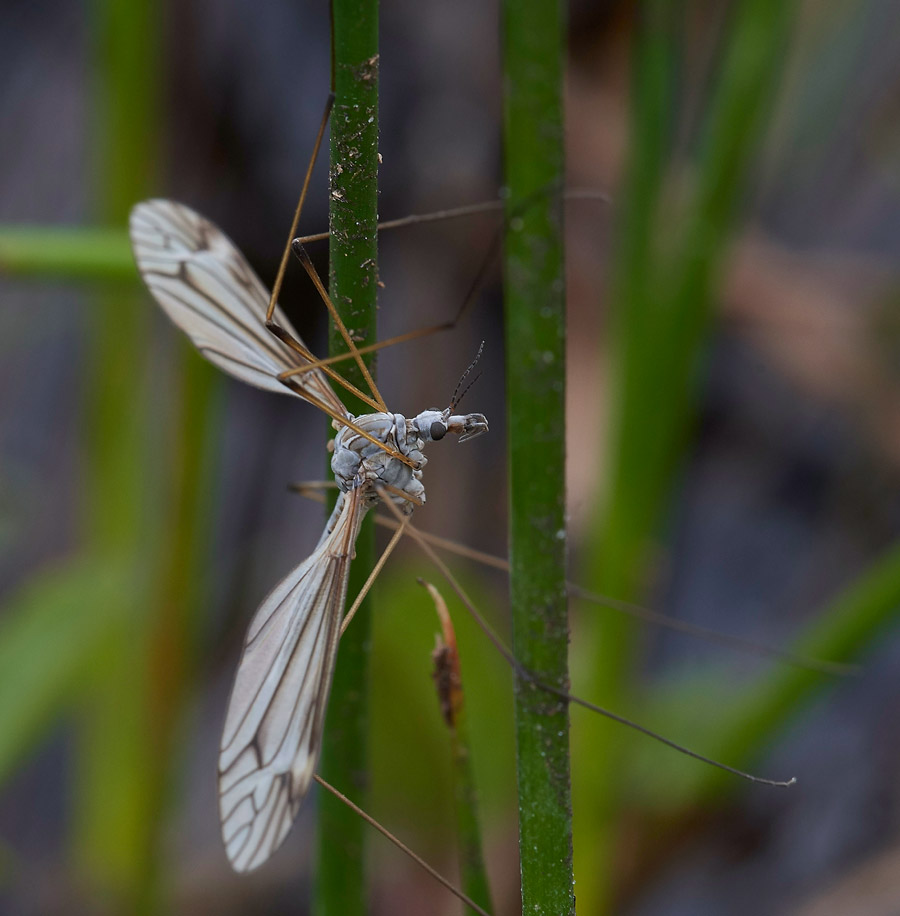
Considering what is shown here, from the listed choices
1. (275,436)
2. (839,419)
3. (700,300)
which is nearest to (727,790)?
(700,300)

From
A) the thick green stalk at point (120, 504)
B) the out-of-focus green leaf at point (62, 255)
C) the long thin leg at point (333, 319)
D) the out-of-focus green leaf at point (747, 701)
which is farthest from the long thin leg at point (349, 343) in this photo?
the thick green stalk at point (120, 504)

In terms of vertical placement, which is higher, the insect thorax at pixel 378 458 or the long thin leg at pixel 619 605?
the insect thorax at pixel 378 458

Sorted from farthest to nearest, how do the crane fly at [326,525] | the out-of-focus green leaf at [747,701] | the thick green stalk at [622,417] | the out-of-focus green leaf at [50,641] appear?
the out-of-focus green leaf at [50,641] → the thick green stalk at [622,417] → the out-of-focus green leaf at [747,701] → the crane fly at [326,525]

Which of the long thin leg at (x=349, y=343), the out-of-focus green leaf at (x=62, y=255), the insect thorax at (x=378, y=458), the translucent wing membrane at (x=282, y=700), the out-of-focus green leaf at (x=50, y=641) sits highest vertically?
the out-of-focus green leaf at (x=62, y=255)

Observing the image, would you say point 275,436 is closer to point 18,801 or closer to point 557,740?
point 18,801

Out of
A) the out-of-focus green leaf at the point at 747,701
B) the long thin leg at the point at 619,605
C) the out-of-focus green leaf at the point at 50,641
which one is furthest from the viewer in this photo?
the out-of-focus green leaf at the point at 50,641

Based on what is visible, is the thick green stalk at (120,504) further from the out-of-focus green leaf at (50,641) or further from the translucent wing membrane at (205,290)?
the translucent wing membrane at (205,290)

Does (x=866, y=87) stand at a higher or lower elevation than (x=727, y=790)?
higher
